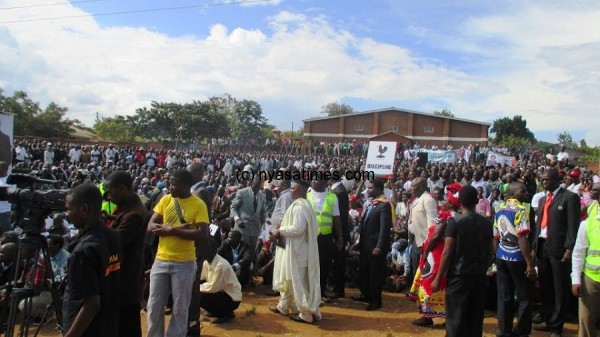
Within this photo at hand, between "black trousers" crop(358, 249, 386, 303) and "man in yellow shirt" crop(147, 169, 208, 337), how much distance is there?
3095 mm

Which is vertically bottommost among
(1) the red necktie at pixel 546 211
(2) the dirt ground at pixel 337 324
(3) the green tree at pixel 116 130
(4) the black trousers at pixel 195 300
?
(2) the dirt ground at pixel 337 324

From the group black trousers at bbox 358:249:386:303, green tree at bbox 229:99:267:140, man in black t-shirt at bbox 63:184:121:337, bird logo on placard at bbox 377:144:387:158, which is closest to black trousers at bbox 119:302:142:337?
man in black t-shirt at bbox 63:184:121:337

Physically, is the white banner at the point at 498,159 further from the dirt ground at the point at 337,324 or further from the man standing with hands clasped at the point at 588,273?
the man standing with hands clasped at the point at 588,273

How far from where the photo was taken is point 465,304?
4387 millimetres

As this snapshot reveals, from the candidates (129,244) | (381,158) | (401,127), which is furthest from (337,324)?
(401,127)

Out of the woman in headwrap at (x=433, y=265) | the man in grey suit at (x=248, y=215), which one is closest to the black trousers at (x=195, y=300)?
the man in grey suit at (x=248, y=215)

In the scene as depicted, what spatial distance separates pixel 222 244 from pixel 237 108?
169 ft

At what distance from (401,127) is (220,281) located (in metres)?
37.5

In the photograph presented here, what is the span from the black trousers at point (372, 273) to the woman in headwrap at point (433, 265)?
0.58m

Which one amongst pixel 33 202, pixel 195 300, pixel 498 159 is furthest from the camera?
pixel 498 159

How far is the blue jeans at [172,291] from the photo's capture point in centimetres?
421

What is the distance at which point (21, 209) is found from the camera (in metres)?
2.96

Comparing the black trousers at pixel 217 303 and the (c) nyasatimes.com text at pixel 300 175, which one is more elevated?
the (c) nyasatimes.com text at pixel 300 175

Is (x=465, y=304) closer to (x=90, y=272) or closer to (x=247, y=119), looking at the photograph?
(x=90, y=272)
